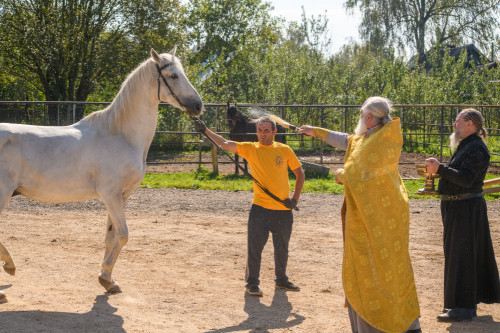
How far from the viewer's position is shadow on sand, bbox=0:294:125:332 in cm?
389

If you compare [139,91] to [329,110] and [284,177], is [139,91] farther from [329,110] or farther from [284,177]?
[329,110]

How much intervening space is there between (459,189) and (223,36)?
2480cm

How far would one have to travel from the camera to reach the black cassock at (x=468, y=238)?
4.31m

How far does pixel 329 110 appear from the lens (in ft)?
57.3

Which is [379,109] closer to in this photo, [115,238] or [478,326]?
[478,326]

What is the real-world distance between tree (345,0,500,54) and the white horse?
29.5m

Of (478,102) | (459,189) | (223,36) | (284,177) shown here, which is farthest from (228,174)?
(223,36)

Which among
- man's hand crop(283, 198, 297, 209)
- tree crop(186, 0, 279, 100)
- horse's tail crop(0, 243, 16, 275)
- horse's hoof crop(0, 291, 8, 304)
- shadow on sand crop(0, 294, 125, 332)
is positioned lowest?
shadow on sand crop(0, 294, 125, 332)

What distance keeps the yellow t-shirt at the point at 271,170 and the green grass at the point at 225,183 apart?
18.9 ft

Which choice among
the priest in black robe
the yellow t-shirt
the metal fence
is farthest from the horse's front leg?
the metal fence

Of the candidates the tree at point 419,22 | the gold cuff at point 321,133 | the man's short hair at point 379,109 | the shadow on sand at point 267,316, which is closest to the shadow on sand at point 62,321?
the shadow on sand at point 267,316

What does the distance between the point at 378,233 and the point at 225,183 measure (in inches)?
320

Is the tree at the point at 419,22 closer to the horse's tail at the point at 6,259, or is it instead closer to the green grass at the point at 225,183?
the green grass at the point at 225,183

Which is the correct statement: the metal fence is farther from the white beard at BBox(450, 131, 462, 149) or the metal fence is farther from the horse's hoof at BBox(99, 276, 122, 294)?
the white beard at BBox(450, 131, 462, 149)
